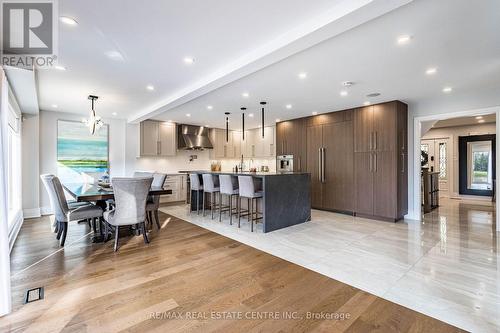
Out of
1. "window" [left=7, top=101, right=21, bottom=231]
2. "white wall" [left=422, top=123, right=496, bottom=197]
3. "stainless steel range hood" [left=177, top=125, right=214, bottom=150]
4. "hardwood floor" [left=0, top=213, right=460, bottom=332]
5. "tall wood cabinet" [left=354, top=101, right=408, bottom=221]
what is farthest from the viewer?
"white wall" [left=422, top=123, right=496, bottom=197]

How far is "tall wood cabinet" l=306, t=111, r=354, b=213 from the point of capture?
221 inches

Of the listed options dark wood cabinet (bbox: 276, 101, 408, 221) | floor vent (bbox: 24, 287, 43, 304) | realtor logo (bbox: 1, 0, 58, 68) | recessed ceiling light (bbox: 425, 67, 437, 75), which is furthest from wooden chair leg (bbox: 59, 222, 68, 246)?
recessed ceiling light (bbox: 425, 67, 437, 75)

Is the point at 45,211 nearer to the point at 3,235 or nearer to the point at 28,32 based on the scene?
the point at 3,235

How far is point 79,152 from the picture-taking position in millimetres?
6152

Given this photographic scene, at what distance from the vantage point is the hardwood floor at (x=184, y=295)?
1.77 metres

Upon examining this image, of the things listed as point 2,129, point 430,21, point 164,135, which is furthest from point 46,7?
point 164,135

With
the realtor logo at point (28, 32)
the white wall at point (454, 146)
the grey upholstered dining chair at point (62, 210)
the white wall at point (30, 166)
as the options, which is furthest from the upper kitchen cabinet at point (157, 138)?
the white wall at point (454, 146)

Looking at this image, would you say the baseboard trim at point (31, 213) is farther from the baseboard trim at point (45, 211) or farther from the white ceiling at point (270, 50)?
the white ceiling at point (270, 50)

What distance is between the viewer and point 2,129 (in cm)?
201

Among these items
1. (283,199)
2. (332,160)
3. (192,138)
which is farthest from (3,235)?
(192,138)

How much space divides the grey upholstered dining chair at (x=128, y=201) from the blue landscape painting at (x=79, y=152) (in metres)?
3.52

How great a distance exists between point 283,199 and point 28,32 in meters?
4.11

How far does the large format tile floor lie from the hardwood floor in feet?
0.80

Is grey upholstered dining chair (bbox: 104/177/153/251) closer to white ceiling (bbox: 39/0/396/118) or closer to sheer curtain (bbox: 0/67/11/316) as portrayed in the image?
sheer curtain (bbox: 0/67/11/316)
